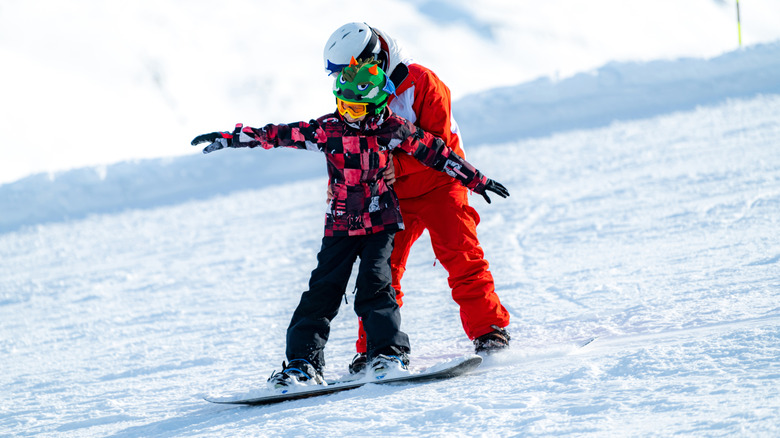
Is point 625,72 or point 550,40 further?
point 550,40

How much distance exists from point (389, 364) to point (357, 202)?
57 cm

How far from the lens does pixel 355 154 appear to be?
98.9 inches

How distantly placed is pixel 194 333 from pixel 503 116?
32.8ft

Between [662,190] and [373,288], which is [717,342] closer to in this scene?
[373,288]

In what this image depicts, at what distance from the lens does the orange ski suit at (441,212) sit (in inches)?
105

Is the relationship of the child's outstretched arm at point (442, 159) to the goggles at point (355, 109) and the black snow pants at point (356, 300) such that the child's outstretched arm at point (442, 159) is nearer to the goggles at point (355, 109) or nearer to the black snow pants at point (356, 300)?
the goggles at point (355, 109)

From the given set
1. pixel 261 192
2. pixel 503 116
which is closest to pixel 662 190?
pixel 261 192

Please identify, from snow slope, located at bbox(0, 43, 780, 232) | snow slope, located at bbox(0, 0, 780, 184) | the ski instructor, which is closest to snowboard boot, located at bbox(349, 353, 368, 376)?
the ski instructor

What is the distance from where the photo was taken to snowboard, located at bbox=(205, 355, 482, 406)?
7.61 ft

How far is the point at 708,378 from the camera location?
1.87 m

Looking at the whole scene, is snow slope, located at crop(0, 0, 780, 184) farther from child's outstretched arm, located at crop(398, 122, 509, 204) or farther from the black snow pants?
the black snow pants

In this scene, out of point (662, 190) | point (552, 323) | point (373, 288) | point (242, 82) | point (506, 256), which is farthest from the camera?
point (242, 82)

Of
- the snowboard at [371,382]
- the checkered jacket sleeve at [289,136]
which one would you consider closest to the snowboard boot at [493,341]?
the snowboard at [371,382]

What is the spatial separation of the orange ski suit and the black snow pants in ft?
0.77
